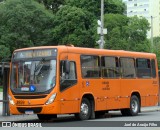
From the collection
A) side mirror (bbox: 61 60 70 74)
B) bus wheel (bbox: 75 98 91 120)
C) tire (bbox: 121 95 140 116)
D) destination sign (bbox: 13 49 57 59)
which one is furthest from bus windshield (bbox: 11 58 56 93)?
tire (bbox: 121 95 140 116)

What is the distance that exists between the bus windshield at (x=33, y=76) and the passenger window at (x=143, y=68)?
21.6 ft

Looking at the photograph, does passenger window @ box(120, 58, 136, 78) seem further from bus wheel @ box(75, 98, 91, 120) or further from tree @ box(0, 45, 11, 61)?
tree @ box(0, 45, 11, 61)

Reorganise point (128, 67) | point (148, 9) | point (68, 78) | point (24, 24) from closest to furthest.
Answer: point (68, 78), point (128, 67), point (24, 24), point (148, 9)

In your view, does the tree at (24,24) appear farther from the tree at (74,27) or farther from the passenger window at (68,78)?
the passenger window at (68,78)

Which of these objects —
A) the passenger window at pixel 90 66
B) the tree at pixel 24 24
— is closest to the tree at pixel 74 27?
the tree at pixel 24 24

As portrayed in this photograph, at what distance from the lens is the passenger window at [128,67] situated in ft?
75.7

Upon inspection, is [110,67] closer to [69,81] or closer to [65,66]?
[69,81]

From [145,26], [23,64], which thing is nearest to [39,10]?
[145,26]

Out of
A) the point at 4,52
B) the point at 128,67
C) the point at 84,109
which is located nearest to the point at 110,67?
the point at 128,67

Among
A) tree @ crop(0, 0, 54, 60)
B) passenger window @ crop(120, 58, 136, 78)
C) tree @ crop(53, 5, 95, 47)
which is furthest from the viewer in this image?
tree @ crop(0, 0, 54, 60)

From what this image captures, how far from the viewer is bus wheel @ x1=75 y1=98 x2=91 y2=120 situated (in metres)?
20.1

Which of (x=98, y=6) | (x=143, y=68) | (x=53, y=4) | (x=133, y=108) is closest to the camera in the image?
(x=133, y=108)

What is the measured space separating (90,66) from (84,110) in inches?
76.1

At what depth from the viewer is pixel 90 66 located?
20.8 metres
